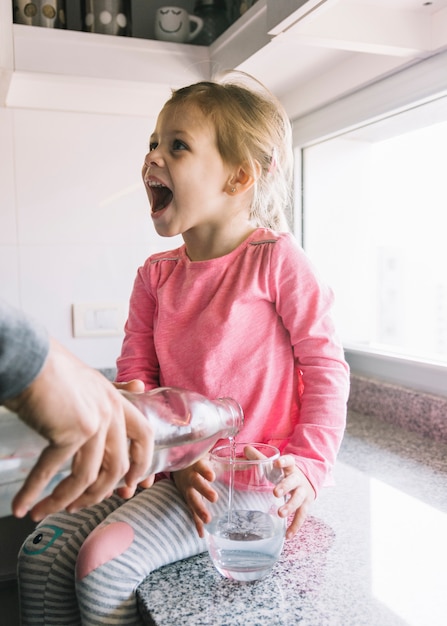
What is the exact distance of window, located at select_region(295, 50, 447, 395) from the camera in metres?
1.34

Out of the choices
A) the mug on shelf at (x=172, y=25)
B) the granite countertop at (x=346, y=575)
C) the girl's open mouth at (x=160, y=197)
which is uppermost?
the mug on shelf at (x=172, y=25)

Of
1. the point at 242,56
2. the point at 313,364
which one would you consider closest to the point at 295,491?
the point at 313,364

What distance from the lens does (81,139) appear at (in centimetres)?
147

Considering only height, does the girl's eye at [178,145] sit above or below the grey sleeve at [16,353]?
above

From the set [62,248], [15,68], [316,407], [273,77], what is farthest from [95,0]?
[316,407]

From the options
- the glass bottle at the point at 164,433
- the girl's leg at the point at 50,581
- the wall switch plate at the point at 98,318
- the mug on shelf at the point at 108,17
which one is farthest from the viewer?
the wall switch plate at the point at 98,318

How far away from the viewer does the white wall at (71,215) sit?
142 centimetres

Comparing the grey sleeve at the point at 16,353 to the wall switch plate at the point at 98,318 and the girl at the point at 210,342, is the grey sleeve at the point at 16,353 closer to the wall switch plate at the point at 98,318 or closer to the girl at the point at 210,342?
the girl at the point at 210,342

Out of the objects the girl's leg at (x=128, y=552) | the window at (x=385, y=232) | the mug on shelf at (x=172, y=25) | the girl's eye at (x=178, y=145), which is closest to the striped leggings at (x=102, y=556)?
the girl's leg at (x=128, y=552)

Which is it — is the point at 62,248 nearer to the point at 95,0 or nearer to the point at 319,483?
the point at 95,0

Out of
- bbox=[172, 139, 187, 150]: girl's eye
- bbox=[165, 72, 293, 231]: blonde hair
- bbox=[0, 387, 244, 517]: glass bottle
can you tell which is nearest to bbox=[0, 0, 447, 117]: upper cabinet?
bbox=[165, 72, 293, 231]: blonde hair

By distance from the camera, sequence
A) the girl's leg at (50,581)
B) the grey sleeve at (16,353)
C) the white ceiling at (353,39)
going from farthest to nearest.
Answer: the white ceiling at (353,39)
the girl's leg at (50,581)
the grey sleeve at (16,353)

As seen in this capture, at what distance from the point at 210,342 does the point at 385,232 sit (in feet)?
2.55

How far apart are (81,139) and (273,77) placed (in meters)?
0.46
